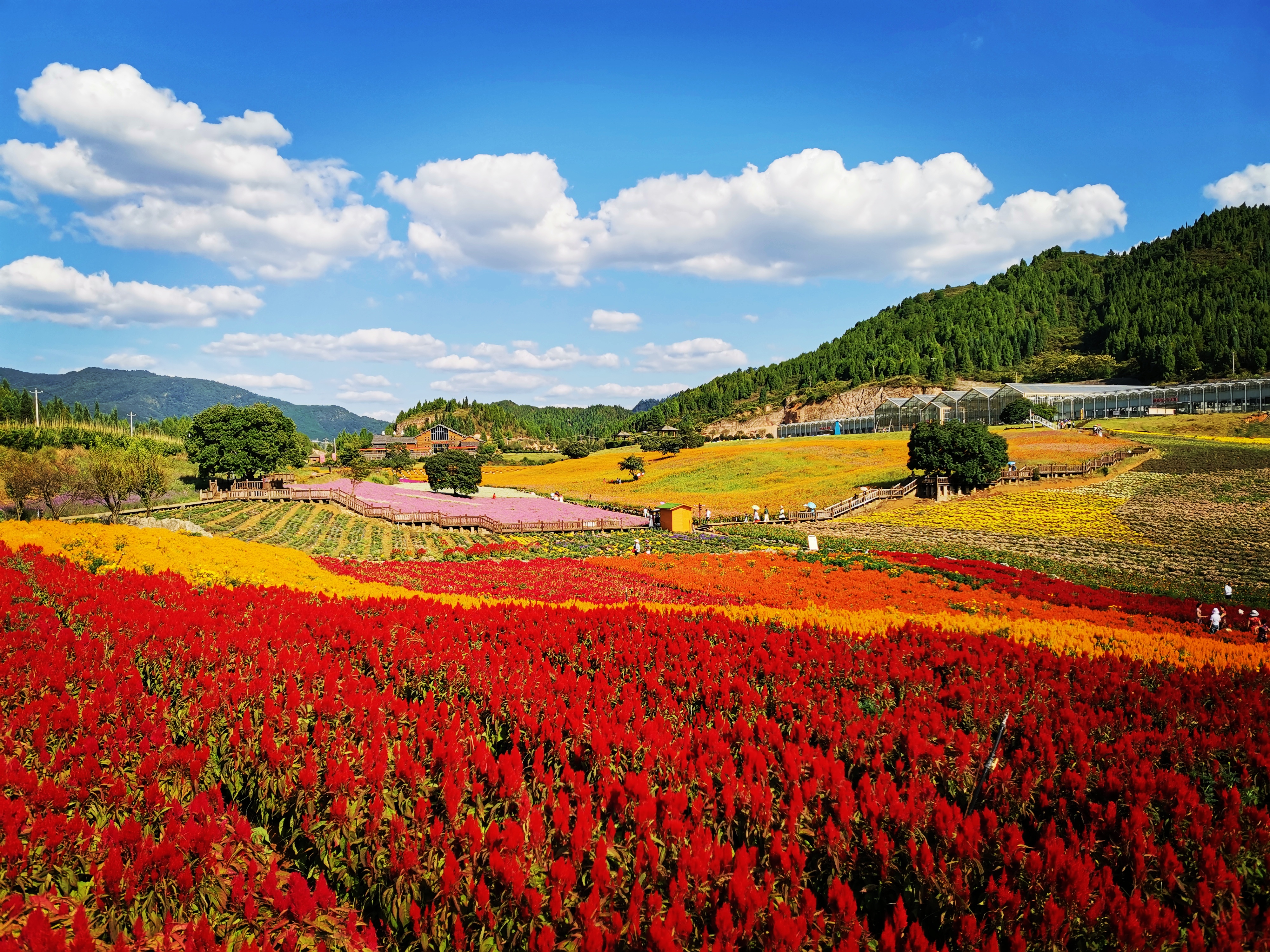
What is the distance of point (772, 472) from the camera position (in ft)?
247

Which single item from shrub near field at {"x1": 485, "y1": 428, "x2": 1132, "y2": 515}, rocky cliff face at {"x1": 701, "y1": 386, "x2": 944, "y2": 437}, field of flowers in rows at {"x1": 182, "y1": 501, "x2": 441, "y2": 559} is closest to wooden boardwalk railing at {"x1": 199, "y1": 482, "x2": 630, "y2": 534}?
field of flowers in rows at {"x1": 182, "y1": 501, "x2": 441, "y2": 559}

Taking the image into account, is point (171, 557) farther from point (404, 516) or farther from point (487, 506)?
point (487, 506)

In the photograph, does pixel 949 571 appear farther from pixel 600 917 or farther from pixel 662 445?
pixel 662 445

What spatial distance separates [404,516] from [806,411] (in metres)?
134

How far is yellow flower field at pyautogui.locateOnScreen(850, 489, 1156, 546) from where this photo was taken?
37.6 meters

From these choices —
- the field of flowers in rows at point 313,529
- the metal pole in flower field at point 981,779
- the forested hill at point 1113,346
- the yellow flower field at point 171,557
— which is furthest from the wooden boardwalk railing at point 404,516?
the forested hill at point 1113,346

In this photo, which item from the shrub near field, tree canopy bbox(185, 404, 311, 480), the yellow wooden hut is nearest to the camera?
the yellow wooden hut

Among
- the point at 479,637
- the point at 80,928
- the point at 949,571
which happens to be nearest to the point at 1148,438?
the point at 949,571

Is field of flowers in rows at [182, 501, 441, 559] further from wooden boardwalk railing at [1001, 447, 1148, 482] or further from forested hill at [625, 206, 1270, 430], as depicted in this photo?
forested hill at [625, 206, 1270, 430]

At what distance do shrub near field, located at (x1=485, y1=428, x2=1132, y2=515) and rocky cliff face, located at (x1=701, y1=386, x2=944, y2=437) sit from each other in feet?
189

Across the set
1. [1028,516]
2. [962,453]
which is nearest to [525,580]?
[1028,516]

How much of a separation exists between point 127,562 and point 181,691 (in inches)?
385

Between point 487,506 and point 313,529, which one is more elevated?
point 313,529

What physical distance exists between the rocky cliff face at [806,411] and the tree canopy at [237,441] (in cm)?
10809
